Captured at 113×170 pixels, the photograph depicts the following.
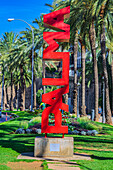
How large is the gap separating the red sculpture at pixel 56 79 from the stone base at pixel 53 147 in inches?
16.1

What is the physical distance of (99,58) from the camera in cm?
4503

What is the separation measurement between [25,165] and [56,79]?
3.44 meters

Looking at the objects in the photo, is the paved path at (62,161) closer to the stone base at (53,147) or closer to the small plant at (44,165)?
the small plant at (44,165)

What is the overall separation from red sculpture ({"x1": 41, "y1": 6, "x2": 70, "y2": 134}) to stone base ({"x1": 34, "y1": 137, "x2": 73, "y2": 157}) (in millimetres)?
409

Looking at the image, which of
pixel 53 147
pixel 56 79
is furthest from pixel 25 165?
pixel 56 79

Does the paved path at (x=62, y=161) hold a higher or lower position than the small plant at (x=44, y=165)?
lower

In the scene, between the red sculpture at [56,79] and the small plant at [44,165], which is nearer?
the small plant at [44,165]

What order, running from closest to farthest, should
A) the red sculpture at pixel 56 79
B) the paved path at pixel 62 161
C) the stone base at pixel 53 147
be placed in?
the paved path at pixel 62 161 < the stone base at pixel 53 147 < the red sculpture at pixel 56 79

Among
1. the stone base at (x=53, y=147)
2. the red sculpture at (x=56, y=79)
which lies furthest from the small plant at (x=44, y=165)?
the red sculpture at (x=56, y=79)

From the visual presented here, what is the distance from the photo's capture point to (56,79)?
1016 cm

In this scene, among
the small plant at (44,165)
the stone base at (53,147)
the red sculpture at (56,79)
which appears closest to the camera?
the small plant at (44,165)

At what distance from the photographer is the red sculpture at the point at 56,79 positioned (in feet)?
33.0

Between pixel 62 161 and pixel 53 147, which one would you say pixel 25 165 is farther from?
pixel 53 147

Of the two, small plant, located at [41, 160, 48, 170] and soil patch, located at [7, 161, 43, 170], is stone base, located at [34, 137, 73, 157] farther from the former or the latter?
small plant, located at [41, 160, 48, 170]
